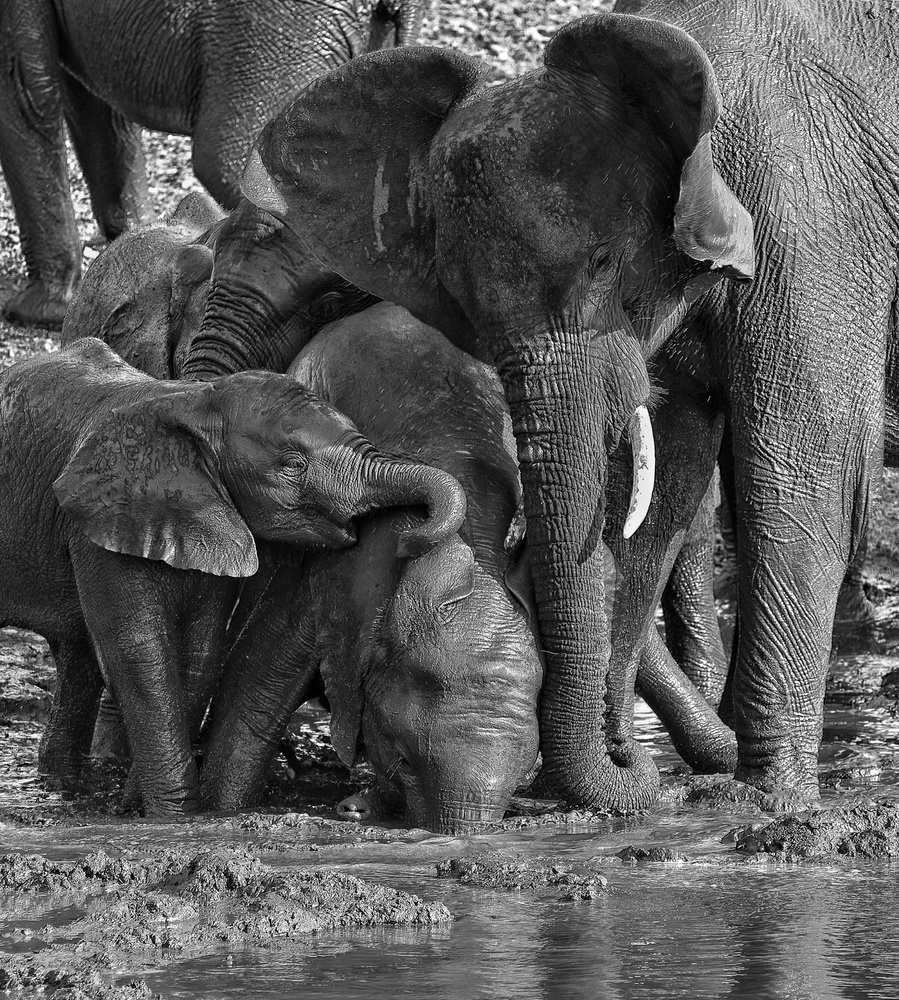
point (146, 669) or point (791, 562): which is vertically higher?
point (791, 562)

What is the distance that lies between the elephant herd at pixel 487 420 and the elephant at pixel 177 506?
0.01 metres

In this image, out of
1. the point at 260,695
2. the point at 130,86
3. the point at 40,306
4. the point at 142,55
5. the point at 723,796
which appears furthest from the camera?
the point at 40,306

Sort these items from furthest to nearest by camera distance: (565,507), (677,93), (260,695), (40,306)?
1. (40,306)
2. (260,695)
3. (565,507)
4. (677,93)

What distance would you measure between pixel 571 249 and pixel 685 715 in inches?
89.9

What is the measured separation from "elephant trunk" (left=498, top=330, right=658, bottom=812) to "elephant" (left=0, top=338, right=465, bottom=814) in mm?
297

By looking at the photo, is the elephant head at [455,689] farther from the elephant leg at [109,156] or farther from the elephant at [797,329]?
the elephant leg at [109,156]

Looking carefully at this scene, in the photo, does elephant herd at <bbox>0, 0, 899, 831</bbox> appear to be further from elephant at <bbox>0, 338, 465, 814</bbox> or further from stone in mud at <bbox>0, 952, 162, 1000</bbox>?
stone in mud at <bbox>0, 952, 162, 1000</bbox>

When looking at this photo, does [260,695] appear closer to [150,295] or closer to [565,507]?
[565,507]

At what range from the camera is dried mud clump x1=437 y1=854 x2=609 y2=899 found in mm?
5734

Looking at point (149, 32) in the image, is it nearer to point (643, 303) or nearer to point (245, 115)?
point (245, 115)

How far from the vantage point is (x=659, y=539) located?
303 inches

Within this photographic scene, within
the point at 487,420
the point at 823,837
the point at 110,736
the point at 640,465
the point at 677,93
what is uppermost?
the point at 677,93

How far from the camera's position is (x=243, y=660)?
7031 mm

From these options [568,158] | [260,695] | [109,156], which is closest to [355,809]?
[260,695]
